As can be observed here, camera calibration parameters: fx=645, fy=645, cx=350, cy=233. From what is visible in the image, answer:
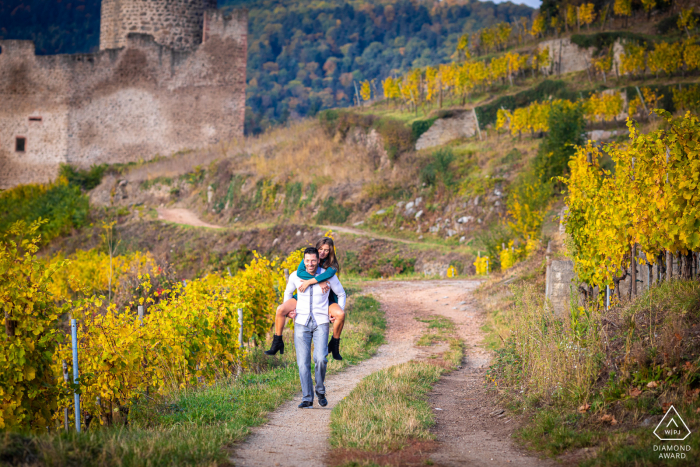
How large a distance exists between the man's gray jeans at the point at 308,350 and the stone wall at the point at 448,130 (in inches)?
1007

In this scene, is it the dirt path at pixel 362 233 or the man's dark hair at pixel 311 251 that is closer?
the man's dark hair at pixel 311 251

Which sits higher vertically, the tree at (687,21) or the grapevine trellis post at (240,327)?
the tree at (687,21)

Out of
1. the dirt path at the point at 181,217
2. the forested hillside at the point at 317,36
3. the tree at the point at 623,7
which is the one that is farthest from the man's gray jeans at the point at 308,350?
the forested hillside at the point at 317,36

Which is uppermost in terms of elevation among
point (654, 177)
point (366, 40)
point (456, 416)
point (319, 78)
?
point (366, 40)

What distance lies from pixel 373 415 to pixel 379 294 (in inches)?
399

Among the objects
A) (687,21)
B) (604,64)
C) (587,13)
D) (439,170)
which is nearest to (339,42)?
(587,13)

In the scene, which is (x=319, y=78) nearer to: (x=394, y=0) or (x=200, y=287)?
(x=394, y=0)

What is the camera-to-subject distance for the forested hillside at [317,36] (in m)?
87.4

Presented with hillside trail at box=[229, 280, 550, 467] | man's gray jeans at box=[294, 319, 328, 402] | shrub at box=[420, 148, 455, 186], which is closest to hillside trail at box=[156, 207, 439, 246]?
shrub at box=[420, 148, 455, 186]

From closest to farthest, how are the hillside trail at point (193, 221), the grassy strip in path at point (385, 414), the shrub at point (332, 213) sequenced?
1. the grassy strip in path at point (385, 414)
2. the hillside trail at point (193, 221)
3. the shrub at point (332, 213)

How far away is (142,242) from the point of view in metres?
27.9

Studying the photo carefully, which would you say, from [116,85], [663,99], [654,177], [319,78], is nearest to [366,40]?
[319,78]

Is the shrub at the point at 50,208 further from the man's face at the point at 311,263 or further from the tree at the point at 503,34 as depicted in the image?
the tree at the point at 503,34

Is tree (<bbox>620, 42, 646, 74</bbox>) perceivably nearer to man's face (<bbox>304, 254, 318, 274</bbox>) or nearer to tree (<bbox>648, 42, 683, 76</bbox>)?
tree (<bbox>648, 42, 683, 76</bbox>)
